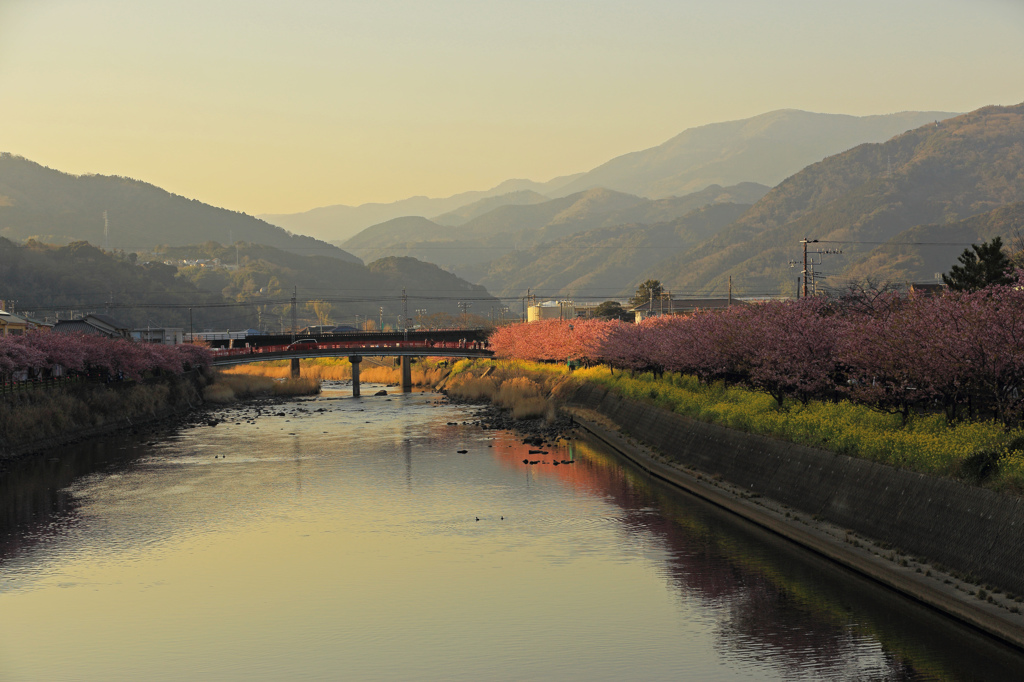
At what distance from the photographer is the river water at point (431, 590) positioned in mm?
22562

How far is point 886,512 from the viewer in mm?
29125

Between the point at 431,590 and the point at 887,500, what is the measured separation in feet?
43.9

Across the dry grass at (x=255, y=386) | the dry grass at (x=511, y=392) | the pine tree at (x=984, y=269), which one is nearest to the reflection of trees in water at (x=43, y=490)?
the dry grass at (x=511, y=392)

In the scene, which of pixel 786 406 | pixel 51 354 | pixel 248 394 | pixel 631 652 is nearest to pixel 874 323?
pixel 786 406

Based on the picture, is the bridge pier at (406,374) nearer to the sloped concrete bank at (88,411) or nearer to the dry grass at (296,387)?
the dry grass at (296,387)

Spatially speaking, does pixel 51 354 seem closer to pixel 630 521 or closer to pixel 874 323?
pixel 630 521

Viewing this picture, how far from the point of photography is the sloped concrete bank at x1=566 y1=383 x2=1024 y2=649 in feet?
75.5

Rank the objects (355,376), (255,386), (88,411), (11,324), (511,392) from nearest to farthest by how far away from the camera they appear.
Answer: (88,411)
(511,392)
(11,324)
(255,386)
(355,376)

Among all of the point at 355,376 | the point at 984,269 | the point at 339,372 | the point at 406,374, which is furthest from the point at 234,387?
the point at 984,269

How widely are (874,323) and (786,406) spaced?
9.92 metres

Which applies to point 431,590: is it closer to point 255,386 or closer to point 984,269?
point 984,269

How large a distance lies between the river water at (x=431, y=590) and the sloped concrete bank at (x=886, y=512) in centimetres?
71

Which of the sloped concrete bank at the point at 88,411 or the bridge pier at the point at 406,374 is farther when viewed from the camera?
the bridge pier at the point at 406,374

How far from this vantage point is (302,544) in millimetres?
37875
